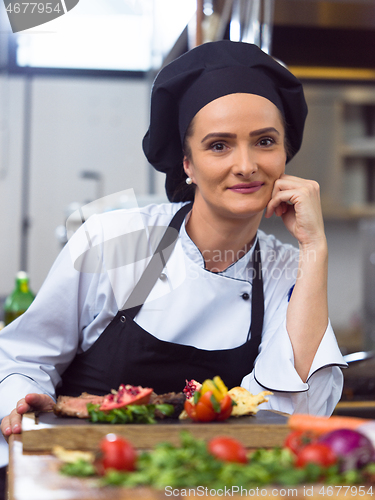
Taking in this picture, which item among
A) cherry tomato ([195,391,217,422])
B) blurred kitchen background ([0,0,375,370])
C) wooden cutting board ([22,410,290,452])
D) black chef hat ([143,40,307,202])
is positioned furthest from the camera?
blurred kitchen background ([0,0,375,370])

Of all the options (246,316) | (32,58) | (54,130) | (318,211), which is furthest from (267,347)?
(32,58)

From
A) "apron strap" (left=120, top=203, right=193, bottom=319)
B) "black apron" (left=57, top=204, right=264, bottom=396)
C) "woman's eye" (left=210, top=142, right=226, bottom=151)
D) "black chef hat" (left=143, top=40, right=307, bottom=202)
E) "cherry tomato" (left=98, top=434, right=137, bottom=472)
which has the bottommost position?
"black apron" (left=57, top=204, right=264, bottom=396)

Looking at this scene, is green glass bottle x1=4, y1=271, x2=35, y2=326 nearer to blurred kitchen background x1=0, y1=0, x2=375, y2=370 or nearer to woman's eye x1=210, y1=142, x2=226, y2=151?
blurred kitchen background x1=0, y1=0, x2=375, y2=370

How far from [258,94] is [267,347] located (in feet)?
1.92

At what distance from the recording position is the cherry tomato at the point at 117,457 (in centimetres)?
56

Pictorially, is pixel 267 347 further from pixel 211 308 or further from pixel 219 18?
pixel 219 18

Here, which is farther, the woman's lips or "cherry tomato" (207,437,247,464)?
the woman's lips

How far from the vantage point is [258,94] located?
125cm

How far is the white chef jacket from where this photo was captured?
1.14 metres

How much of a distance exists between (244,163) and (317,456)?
74cm

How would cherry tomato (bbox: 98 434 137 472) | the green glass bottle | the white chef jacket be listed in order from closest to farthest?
1. cherry tomato (bbox: 98 434 137 472)
2. the white chef jacket
3. the green glass bottle

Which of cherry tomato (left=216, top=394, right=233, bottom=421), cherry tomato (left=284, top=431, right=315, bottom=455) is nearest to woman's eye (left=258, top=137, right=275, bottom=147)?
cherry tomato (left=216, top=394, right=233, bottom=421)

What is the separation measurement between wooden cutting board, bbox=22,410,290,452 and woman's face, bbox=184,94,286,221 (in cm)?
58

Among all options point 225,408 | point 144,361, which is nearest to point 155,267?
point 144,361
